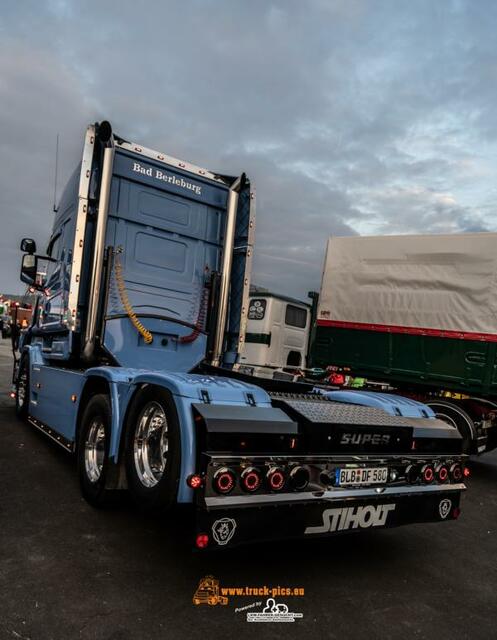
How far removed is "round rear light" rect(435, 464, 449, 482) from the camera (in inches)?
157

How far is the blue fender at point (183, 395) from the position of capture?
295 cm

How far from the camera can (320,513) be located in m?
3.24

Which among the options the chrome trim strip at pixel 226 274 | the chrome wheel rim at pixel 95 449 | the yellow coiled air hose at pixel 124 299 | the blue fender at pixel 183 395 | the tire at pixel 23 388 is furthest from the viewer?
the tire at pixel 23 388

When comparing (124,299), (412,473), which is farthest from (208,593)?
(124,299)

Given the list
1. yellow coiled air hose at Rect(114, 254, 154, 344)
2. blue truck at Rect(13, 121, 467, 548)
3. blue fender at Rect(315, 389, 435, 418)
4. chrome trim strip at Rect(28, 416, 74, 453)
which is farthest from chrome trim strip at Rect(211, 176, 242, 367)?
blue fender at Rect(315, 389, 435, 418)

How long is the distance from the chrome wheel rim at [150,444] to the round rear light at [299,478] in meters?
0.78

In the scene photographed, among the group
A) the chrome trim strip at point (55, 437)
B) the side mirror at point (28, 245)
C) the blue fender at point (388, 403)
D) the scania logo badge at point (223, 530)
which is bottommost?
the chrome trim strip at point (55, 437)

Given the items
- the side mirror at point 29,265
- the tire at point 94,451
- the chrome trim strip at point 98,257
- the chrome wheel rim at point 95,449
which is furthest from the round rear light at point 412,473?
the side mirror at point 29,265

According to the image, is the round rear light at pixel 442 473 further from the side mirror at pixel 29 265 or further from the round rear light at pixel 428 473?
the side mirror at pixel 29 265

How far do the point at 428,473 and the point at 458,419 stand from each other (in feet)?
14.6

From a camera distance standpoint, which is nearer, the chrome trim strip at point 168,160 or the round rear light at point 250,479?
the round rear light at point 250,479

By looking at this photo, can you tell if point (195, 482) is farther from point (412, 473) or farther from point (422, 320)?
point (422, 320)

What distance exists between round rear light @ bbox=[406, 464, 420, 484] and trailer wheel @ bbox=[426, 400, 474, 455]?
4285mm

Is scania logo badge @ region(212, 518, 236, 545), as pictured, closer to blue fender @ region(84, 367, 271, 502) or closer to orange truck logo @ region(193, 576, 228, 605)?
blue fender @ region(84, 367, 271, 502)
